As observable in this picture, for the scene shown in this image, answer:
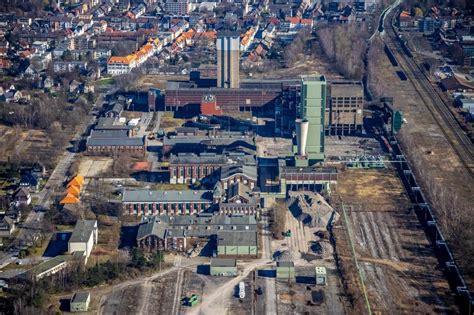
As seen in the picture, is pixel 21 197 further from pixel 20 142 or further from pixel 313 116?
pixel 313 116

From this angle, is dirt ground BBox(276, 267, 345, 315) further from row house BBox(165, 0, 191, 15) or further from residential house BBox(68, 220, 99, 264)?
row house BBox(165, 0, 191, 15)

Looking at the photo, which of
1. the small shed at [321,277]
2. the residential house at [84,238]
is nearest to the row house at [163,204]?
the residential house at [84,238]

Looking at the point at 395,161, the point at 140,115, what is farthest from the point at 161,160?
the point at 395,161

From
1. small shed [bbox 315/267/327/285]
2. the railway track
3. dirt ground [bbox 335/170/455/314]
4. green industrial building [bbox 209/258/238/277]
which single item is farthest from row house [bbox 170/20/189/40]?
small shed [bbox 315/267/327/285]

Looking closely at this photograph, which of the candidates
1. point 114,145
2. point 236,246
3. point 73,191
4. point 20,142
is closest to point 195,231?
point 236,246

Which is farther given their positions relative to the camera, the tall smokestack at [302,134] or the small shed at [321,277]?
the tall smokestack at [302,134]

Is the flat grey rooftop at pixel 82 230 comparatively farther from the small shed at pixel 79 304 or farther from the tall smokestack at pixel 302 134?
the tall smokestack at pixel 302 134

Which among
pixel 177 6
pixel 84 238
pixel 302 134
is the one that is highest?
pixel 177 6
